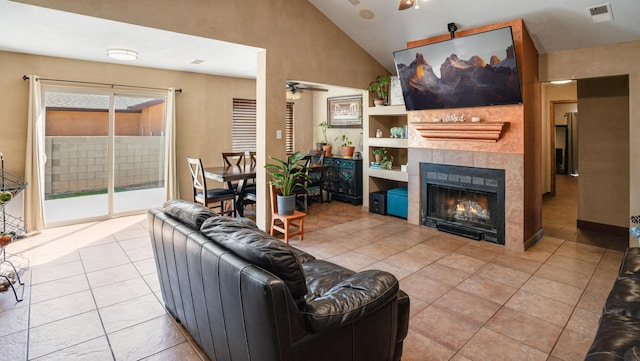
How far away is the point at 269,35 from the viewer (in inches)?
178

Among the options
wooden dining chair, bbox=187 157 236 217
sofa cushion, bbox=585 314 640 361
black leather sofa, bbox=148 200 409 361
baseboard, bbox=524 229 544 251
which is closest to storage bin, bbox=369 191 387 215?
baseboard, bbox=524 229 544 251

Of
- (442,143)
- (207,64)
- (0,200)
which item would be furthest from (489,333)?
(207,64)

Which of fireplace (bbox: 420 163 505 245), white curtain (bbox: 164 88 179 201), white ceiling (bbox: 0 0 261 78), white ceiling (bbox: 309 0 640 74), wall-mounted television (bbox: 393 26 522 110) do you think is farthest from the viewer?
white curtain (bbox: 164 88 179 201)

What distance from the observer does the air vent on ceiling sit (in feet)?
11.1

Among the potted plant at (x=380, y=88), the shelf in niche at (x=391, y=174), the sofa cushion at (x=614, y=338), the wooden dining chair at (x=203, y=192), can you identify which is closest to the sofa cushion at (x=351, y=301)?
the sofa cushion at (x=614, y=338)

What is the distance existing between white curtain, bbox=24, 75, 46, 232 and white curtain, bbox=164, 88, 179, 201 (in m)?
1.70

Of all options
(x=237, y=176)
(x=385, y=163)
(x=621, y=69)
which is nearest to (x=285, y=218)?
(x=237, y=176)

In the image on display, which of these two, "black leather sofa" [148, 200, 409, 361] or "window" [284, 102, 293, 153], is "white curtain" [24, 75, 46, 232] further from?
"window" [284, 102, 293, 153]

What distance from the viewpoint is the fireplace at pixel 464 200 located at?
4.34 meters

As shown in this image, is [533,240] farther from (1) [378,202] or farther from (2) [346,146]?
(2) [346,146]

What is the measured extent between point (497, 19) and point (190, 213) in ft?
13.1

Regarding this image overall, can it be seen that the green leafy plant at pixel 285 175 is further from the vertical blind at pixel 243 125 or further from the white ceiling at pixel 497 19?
the vertical blind at pixel 243 125

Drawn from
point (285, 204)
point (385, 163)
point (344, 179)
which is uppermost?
point (385, 163)

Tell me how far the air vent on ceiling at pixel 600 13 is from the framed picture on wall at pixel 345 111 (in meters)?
3.89
